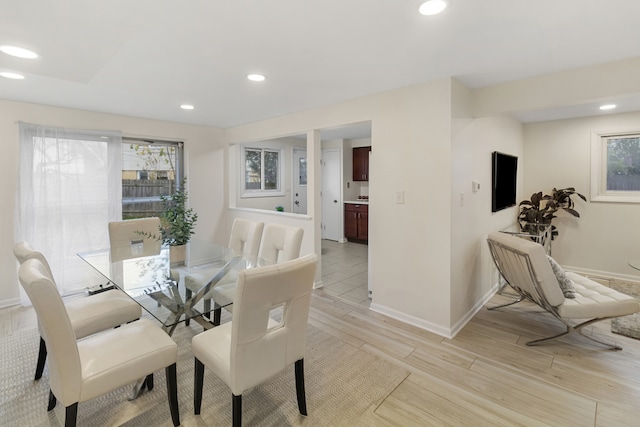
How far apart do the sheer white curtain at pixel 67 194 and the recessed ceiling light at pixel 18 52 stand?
7.15 feet

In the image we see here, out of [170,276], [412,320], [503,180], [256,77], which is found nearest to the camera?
[170,276]

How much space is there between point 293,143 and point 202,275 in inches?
190

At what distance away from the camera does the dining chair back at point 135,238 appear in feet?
10.1

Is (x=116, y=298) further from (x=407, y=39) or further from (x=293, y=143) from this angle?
(x=293, y=143)

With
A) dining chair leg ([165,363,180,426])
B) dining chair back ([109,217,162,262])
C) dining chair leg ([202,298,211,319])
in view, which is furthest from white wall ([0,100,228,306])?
dining chair leg ([165,363,180,426])

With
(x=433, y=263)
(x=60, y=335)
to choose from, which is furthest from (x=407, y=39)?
(x=60, y=335)

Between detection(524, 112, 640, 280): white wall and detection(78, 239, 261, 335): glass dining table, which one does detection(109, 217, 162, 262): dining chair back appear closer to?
detection(78, 239, 261, 335): glass dining table

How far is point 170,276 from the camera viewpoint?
2.41 metres

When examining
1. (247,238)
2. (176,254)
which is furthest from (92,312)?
(247,238)

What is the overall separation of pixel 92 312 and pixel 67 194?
232 centimetres

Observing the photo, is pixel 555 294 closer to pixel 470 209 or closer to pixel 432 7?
pixel 470 209

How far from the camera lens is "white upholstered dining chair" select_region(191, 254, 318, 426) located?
4.66 ft

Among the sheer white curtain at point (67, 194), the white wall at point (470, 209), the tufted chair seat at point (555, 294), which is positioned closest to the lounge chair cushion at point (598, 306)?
the tufted chair seat at point (555, 294)

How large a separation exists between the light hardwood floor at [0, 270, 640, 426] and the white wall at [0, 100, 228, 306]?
822 mm
